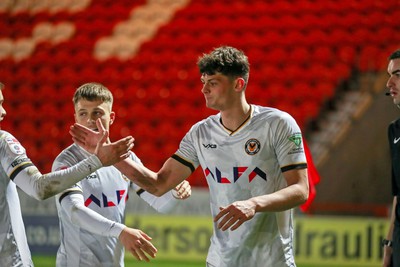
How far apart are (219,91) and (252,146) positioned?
1.27 ft

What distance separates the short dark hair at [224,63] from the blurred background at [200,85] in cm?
567

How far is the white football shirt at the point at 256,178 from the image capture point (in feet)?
13.3

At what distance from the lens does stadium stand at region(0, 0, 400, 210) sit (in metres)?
12.5

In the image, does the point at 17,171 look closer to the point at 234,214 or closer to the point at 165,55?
the point at 234,214

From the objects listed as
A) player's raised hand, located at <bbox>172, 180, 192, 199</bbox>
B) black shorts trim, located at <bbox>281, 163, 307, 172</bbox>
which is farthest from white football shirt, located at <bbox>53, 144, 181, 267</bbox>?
black shorts trim, located at <bbox>281, 163, 307, 172</bbox>

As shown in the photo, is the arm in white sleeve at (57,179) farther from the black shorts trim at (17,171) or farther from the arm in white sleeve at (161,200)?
Answer: the arm in white sleeve at (161,200)

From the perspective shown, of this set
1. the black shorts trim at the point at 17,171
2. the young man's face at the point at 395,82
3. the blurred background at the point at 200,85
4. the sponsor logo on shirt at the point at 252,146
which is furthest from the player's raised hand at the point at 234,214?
the blurred background at the point at 200,85

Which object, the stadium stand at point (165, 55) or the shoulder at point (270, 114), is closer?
the shoulder at point (270, 114)

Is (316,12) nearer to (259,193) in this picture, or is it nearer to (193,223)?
(193,223)

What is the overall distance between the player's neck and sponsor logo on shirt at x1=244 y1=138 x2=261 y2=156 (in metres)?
0.15

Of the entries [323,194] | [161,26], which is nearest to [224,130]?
[323,194]

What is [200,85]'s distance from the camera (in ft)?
44.0

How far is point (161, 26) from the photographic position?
1539 cm

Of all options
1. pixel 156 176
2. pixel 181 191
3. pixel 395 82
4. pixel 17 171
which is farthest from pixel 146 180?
pixel 395 82
